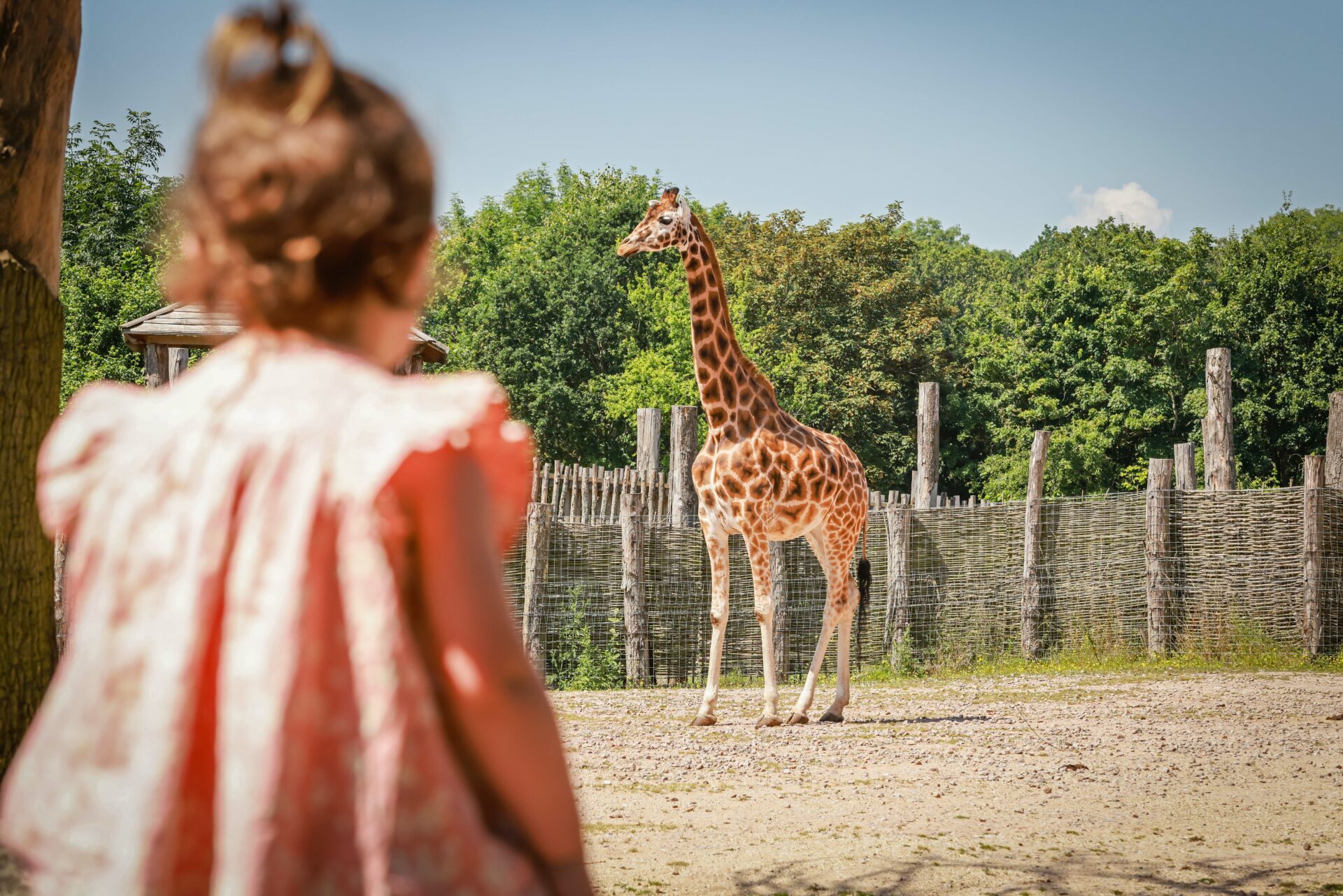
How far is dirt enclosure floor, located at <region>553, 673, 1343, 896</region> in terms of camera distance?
16.7 feet

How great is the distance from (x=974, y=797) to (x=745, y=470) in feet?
10.3

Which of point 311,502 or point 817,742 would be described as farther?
point 817,742

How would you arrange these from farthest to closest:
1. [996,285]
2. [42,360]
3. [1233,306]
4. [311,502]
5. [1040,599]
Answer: [996,285] → [1233,306] → [1040,599] → [42,360] → [311,502]

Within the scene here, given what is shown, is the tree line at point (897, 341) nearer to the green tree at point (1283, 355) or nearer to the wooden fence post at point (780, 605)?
the green tree at point (1283, 355)

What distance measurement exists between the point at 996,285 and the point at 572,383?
1624cm

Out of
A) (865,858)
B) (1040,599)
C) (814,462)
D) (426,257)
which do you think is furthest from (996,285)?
(426,257)

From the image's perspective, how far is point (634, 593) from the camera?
1255 centimetres

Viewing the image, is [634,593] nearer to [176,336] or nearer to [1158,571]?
[176,336]

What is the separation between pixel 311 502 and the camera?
119 cm

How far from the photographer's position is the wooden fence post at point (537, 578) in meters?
12.2

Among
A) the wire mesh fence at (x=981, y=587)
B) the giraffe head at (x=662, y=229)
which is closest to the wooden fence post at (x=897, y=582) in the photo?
the wire mesh fence at (x=981, y=587)

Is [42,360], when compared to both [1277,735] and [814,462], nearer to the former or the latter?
[814,462]

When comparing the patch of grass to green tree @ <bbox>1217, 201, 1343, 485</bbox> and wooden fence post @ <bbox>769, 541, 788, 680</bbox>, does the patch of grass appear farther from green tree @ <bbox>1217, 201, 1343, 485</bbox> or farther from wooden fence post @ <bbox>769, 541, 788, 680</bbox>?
green tree @ <bbox>1217, 201, 1343, 485</bbox>

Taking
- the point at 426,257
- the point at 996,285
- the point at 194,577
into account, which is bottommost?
the point at 194,577
